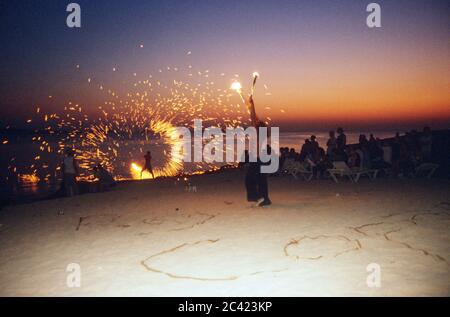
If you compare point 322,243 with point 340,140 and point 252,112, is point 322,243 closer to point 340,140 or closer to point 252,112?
point 252,112

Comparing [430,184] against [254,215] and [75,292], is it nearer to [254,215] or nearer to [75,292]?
[254,215]

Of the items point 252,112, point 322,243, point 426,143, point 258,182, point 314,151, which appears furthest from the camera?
point 314,151

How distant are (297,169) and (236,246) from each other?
29.4 ft

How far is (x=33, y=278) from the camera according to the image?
447 cm

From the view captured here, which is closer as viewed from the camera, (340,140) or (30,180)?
(340,140)

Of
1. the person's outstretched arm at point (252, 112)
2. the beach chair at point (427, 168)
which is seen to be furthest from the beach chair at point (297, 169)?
the person's outstretched arm at point (252, 112)

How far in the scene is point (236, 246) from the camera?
18.1ft

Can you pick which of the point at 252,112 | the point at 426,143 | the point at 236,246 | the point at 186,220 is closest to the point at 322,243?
the point at 236,246

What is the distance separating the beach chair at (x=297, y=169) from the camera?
13781mm

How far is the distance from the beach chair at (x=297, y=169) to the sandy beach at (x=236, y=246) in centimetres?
385

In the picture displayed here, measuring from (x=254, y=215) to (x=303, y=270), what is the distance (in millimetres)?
3446

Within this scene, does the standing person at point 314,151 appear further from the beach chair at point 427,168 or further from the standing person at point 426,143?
the standing person at point 426,143

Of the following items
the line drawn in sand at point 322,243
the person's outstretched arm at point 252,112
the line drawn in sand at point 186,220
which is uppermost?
the person's outstretched arm at point 252,112

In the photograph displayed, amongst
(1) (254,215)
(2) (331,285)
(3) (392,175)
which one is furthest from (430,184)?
(2) (331,285)
